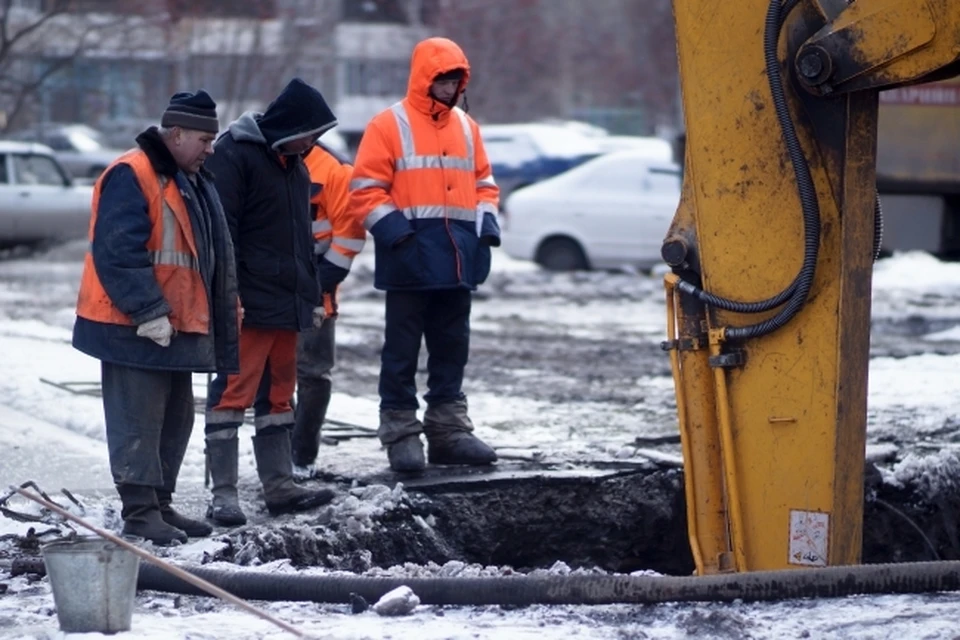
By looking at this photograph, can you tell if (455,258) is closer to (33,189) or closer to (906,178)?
(906,178)

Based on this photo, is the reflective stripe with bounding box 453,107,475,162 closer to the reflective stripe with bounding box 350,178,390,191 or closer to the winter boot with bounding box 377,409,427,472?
the reflective stripe with bounding box 350,178,390,191

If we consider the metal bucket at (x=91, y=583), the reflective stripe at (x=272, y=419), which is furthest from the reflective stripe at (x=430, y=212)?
the metal bucket at (x=91, y=583)

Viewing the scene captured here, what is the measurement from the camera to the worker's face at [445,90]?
701 cm

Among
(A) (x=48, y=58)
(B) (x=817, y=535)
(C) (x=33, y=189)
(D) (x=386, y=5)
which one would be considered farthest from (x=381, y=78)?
(B) (x=817, y=535)

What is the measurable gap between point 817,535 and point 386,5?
96.9ft

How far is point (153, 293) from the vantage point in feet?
18.6

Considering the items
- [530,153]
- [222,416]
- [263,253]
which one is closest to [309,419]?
[222,416]

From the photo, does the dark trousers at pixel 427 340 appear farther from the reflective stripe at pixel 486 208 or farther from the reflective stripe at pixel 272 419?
the reflective stripe at pixel 272 419

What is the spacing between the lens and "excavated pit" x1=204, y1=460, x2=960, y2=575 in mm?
6738

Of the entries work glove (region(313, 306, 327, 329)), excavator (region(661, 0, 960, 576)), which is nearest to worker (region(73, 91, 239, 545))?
work glove (region(313, 306, 327, 329))

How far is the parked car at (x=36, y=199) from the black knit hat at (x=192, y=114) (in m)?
15.0

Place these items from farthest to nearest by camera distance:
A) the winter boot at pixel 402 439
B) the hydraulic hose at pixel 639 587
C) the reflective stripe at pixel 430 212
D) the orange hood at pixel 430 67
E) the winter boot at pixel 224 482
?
the winter boot at pixel 402 439 < the reflective stripe at pixel 430 212 < the orange hood at pixel 430 67 < the winter boot at pixel 224 482 < the hydraulic hose at pixel 639 587

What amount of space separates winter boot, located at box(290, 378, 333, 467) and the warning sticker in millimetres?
2849

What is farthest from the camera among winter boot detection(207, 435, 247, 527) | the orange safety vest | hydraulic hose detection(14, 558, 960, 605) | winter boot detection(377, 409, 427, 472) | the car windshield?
the car windshield
